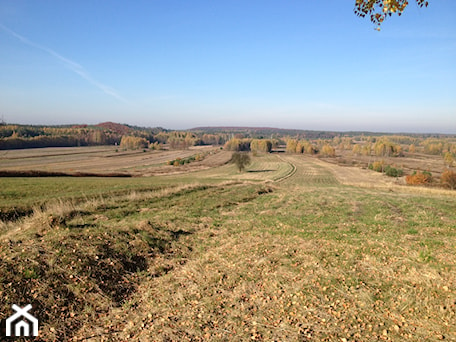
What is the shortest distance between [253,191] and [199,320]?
2172cm

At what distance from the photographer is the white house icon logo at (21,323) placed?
5613 mm

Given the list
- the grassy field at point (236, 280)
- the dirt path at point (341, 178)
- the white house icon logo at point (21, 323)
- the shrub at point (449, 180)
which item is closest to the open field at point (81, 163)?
the dirt path at point (341, 178)

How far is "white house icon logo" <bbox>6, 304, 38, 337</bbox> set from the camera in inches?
221

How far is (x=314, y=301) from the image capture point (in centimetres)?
659

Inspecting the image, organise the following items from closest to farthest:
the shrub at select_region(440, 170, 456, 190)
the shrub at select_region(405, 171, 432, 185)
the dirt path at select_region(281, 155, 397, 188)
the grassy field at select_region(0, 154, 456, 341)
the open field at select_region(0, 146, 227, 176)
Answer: the grassy field at select_region(0, 154, 456, 341)
the dirt path at select_region(281, 155, 397, 188)
the shrub at select_region(440, 170, 456, 190)
the shrub at select_region(405, 171, 432, 185)
the open field at select_region(0, 146, 227, 176)

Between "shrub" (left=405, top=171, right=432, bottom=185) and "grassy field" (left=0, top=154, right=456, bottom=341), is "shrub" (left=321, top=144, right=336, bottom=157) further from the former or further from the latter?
"grassy field" (left=0, top=154, right=456, bottom=341)

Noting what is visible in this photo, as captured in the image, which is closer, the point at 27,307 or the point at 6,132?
the point at 27,307

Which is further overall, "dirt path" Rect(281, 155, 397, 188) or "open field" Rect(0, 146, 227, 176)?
"open field" Rect(0, 146, 227, 176)

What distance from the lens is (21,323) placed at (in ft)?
19.0

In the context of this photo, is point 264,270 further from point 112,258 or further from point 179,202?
point 179,202

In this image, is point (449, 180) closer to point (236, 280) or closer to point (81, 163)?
point (236, 280)

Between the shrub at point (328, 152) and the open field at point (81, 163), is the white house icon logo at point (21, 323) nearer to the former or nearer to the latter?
the open field at point (81, 163)

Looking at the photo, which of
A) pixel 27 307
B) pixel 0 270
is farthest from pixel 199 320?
pixel 0 270

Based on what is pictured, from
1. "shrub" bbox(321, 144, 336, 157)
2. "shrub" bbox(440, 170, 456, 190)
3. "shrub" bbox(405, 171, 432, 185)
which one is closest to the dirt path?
"shrub" bbox(405, 171, 432, 185)
